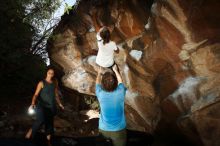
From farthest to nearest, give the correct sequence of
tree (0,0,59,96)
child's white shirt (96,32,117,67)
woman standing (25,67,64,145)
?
tree (0,0,59,96) → child's white shirt (96,32,117,67) → woman standing (25,67,64,145)

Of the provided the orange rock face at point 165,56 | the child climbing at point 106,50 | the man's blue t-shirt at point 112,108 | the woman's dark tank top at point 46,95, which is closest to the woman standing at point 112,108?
the man's blue t-shirt at point 112,108

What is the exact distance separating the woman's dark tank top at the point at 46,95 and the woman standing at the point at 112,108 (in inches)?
114

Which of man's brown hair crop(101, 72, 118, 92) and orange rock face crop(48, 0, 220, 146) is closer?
man's brown hair crop(101, 72, 118, 92)

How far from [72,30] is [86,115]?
161 inches

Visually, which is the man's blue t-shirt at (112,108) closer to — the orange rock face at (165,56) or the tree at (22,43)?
the orange rock face at (165,56)

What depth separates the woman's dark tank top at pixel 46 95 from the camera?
8719 millimetres

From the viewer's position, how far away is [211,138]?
8953 millimetres

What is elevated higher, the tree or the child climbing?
the tree

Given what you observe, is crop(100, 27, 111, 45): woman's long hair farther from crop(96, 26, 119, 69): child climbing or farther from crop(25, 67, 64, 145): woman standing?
crop(25, 67, 64, 145): woman standing

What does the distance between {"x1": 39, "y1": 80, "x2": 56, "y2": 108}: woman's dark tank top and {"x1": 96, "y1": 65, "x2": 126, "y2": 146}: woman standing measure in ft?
9.50

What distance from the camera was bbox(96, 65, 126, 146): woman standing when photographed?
5.93m

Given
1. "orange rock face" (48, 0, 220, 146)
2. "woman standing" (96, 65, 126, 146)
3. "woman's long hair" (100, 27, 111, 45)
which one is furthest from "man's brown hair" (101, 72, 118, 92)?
"orange rock face" (48, 0, 220, 146)

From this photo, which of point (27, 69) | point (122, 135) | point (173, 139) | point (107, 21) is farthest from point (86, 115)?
point (122, 135)

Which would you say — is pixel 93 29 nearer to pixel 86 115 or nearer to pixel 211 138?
pixel 86 115
